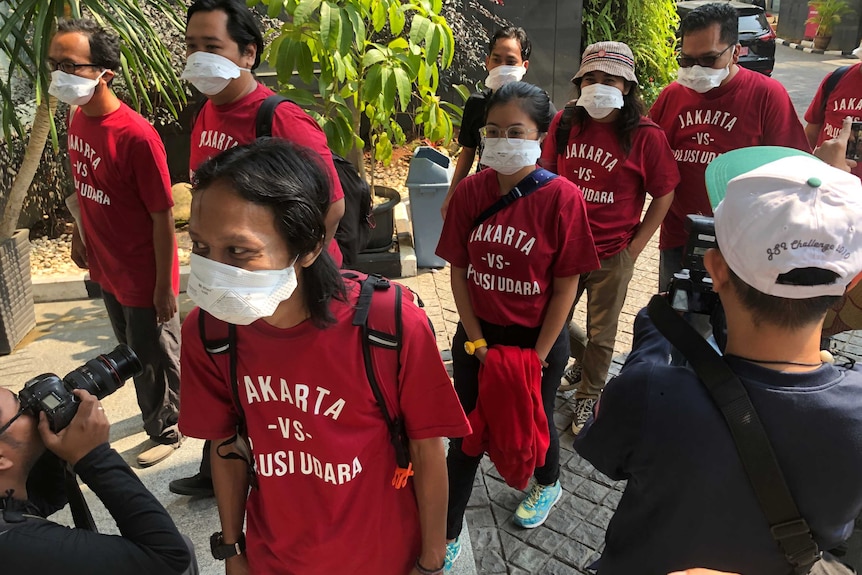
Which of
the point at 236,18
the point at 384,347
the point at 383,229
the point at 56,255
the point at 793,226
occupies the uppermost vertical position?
the point at 236,18

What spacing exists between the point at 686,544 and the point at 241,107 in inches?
84.8

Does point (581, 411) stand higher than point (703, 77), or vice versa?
point (703, 77)

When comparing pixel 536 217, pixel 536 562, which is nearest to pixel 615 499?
pixel 536 562

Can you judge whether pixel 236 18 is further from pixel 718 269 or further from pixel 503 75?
pixel 718 269

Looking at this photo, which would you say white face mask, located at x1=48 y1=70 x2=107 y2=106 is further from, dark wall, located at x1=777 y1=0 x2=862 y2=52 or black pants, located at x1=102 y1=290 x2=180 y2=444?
dark wall, located at x1=777 y1=0 x2=862 y2=52

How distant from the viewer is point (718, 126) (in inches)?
119

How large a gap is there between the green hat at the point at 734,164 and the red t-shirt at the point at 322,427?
0.67m

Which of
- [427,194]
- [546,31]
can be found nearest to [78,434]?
[427,194]

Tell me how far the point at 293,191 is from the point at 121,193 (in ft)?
5.55

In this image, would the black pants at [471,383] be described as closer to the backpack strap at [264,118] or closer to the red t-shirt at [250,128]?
the red t-shirt at [250,128]

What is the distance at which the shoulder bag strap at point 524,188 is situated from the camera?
90.7 inches

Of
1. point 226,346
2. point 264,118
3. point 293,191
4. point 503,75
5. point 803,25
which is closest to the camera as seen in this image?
point 293,191

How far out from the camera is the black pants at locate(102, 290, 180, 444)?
2898mm

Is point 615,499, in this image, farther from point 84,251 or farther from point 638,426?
point 84,251
